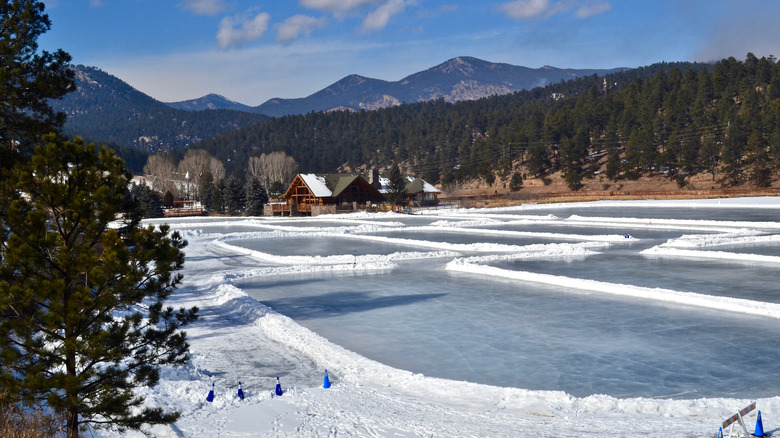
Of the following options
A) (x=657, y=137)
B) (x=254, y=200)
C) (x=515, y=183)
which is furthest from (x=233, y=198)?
(x=657, y=137)

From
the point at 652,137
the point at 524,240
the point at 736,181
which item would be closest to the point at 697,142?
the point at 652,137

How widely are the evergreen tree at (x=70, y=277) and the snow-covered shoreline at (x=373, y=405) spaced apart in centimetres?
165

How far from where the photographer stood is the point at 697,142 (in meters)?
105

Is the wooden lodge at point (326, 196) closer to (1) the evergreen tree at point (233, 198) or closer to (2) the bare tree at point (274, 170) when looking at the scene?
(1) the evergreen tree at point (233, 198)

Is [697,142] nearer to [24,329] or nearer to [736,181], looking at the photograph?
[736,181]

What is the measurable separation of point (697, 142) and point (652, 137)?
8625mm

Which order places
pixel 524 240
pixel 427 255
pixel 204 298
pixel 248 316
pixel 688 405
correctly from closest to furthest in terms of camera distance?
pixel 688 405 → pixel 248 316 → pixel 204 298 → pixel 427 255 → pixel 524 240

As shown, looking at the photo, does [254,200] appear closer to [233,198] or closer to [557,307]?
[233,198]

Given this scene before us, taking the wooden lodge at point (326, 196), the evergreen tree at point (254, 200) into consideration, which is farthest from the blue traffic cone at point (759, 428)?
the evergreen tree at point (254, 200)

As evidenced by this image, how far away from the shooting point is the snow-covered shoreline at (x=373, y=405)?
30.1 ft

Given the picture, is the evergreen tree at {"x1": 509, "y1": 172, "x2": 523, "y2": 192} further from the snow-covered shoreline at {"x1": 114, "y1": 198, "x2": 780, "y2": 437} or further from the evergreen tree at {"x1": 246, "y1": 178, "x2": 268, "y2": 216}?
Result: the snow-covered shoreline at {"x1": 114, "y1": 198, "x2": 780, "y2": 437}

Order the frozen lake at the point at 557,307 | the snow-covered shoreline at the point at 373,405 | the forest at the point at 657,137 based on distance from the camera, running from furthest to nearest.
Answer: the forest at the point at 657,137, the frozen lake at the point at 557,307, the snow-covered shoreline at the point at 373,405

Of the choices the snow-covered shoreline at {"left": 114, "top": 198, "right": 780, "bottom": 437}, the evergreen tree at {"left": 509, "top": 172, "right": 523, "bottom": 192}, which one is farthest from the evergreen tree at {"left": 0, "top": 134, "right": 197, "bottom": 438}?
the evergreen tree at {"left": 509, "top": 172, "right": 523, "bottom": 192}

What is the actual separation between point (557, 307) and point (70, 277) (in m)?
13.2
